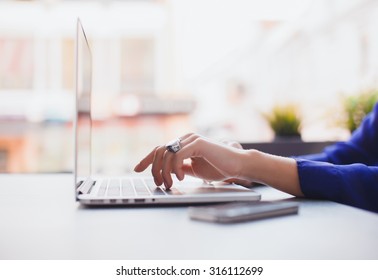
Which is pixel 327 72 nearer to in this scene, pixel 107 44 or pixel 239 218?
pixel 107 44

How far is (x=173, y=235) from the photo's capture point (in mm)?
581

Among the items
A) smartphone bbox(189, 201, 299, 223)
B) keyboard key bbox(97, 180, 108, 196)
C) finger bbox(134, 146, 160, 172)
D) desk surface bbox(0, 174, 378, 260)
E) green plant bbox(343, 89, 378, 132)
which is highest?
green plant bbox(343, 89, 378, 132)

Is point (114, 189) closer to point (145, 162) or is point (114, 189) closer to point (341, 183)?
point (145, 162)

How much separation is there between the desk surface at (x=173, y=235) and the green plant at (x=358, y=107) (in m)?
1.98

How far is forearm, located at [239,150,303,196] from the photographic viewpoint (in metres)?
0.92

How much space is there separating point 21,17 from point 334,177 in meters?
7.32

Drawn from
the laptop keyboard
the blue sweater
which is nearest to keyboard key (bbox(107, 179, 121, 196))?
the laptop keyboard

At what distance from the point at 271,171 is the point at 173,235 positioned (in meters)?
0.41

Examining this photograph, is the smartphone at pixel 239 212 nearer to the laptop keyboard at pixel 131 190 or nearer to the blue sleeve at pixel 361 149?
the laptop keyboard at pixel 131 190

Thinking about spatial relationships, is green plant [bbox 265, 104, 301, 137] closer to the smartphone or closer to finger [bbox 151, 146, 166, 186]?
finger [bbox 151, 146, 166, 186]

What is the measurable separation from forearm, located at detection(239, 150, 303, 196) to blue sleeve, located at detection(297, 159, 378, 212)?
0.02 metres

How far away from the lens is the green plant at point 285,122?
116 inches

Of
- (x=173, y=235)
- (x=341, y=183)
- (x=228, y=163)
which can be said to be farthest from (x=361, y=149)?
(x=173, y=235)

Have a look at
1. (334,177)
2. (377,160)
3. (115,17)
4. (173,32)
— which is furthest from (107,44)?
(334,177)
